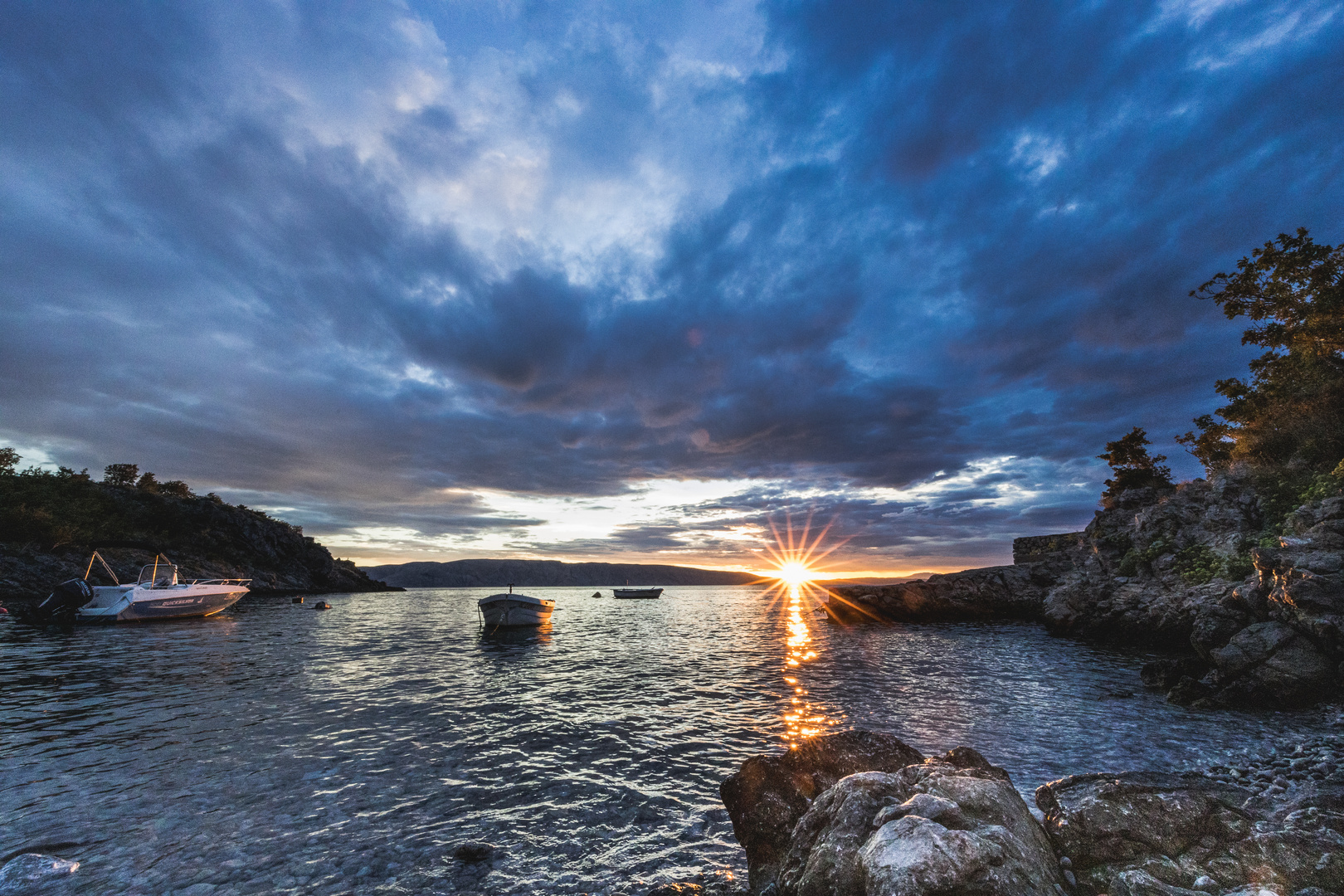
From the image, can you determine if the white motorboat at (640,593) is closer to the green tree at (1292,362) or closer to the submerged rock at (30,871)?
the green tree at (1292,362)

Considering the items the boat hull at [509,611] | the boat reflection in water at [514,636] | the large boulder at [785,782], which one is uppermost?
the large boulder at [785,782]

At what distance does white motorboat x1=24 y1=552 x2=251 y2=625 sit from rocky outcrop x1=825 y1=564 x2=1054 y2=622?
71.3 metres

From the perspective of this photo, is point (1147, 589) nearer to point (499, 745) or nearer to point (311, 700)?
point (499, 745)

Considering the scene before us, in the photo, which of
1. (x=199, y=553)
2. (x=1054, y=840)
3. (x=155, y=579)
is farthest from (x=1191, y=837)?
(x=199, y=553)

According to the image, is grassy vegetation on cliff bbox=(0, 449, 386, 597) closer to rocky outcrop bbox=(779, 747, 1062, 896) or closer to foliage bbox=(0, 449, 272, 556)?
foliage bbox=(0, 449, 272, 556)

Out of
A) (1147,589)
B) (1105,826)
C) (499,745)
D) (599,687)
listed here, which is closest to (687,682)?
(599,687)

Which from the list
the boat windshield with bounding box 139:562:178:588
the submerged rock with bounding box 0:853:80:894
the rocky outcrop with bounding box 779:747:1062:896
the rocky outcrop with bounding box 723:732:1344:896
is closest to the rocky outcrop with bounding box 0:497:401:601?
the boat windshield with bounding box 139:562:178:588

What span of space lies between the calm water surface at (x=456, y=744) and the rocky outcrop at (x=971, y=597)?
26495mm

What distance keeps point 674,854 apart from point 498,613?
3896cm

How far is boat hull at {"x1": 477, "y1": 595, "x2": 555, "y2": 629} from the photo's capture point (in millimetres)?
42594

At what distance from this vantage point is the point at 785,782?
27.0ft

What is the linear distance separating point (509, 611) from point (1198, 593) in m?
A: 47.2

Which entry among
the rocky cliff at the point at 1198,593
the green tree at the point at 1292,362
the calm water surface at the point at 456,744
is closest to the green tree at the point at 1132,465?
the rocky cliff at the point at 1198,593

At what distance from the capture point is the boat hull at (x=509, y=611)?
42.6m
